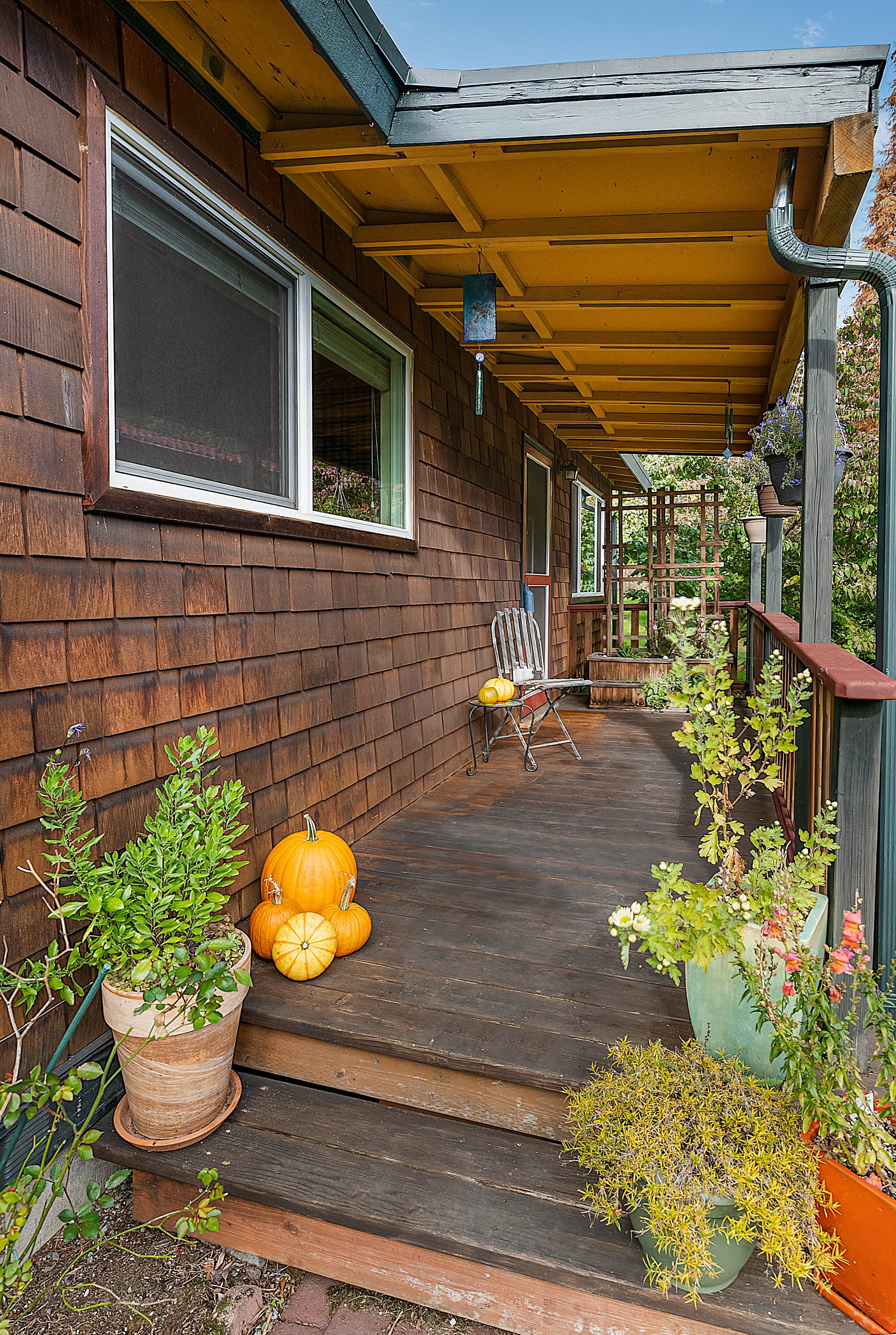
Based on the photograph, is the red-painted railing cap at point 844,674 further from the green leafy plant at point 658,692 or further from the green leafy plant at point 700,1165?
the green leafy plant at point 700,1165

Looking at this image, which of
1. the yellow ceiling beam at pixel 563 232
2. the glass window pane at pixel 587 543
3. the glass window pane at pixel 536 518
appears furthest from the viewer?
the glass window pane at pixel 587 543

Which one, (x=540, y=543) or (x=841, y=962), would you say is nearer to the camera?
(x=841, y=962)

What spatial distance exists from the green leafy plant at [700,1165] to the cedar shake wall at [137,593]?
1146mm

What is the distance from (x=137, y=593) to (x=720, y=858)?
149 centimetres

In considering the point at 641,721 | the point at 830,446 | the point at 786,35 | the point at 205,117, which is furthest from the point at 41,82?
the point at 786,35

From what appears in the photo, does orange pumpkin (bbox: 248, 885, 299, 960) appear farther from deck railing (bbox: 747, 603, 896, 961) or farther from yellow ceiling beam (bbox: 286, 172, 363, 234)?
yellow ceiling beam (bbox: 286, 172, 363, 234)

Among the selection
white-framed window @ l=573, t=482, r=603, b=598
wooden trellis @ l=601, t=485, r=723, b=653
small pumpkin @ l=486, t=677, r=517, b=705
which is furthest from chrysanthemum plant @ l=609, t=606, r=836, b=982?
white-framed window @ l=573, t=482, r=603, b=598

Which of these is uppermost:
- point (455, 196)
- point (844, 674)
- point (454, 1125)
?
point (455, 196)

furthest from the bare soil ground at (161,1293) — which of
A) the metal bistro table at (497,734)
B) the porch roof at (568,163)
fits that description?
the metal bistro table at (497,734)

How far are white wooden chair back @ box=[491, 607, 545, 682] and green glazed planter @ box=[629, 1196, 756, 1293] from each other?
146 inches

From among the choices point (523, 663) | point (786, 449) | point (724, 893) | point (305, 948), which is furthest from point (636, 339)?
point (305, 948)

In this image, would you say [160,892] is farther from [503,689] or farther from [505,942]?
[503,689]

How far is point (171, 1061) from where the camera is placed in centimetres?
158

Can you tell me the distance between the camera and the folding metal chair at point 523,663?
4.82 meters
